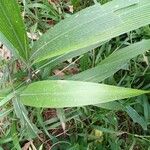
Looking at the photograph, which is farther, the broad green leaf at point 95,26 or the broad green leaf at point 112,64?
the broad green leaf at point 112,64

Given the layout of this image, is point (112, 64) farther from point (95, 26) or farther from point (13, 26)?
point (13, 26)

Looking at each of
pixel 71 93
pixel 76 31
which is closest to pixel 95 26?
pixel 76 31

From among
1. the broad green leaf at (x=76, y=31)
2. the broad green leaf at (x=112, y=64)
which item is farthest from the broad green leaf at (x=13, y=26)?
the broad green leaf at (x=112, y=64)

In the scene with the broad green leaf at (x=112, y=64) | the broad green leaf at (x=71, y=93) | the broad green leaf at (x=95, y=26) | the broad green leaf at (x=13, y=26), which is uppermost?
the broad green leaf at (x=13, y=26)

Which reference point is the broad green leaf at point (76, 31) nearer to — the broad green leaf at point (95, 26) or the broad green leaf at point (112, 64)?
the broad green leaf at point (95, 26)

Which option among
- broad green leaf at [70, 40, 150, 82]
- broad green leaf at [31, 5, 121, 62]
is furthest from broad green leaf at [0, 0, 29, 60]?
broad green leaf at [70, 40, 150, 82]
